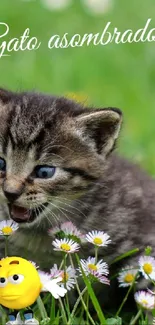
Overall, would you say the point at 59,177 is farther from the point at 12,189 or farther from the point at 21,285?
the point at 21,285

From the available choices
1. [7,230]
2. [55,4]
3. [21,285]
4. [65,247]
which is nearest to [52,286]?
[21,285]

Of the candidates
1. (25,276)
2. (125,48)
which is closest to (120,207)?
(25,276)

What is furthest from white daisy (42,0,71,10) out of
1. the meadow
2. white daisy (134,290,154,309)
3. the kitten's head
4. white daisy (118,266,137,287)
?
white daisy (134,290,154,309)

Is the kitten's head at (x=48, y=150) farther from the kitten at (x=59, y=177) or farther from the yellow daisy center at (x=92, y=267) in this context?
the yellow daisy center at (x=92, y=267)

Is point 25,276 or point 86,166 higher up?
point 86,166

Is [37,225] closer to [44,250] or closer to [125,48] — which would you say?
[44,250]

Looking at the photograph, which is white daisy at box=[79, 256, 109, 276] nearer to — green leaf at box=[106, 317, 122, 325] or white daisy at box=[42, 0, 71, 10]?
green leaf at box=[106, 317, 122, 325]
